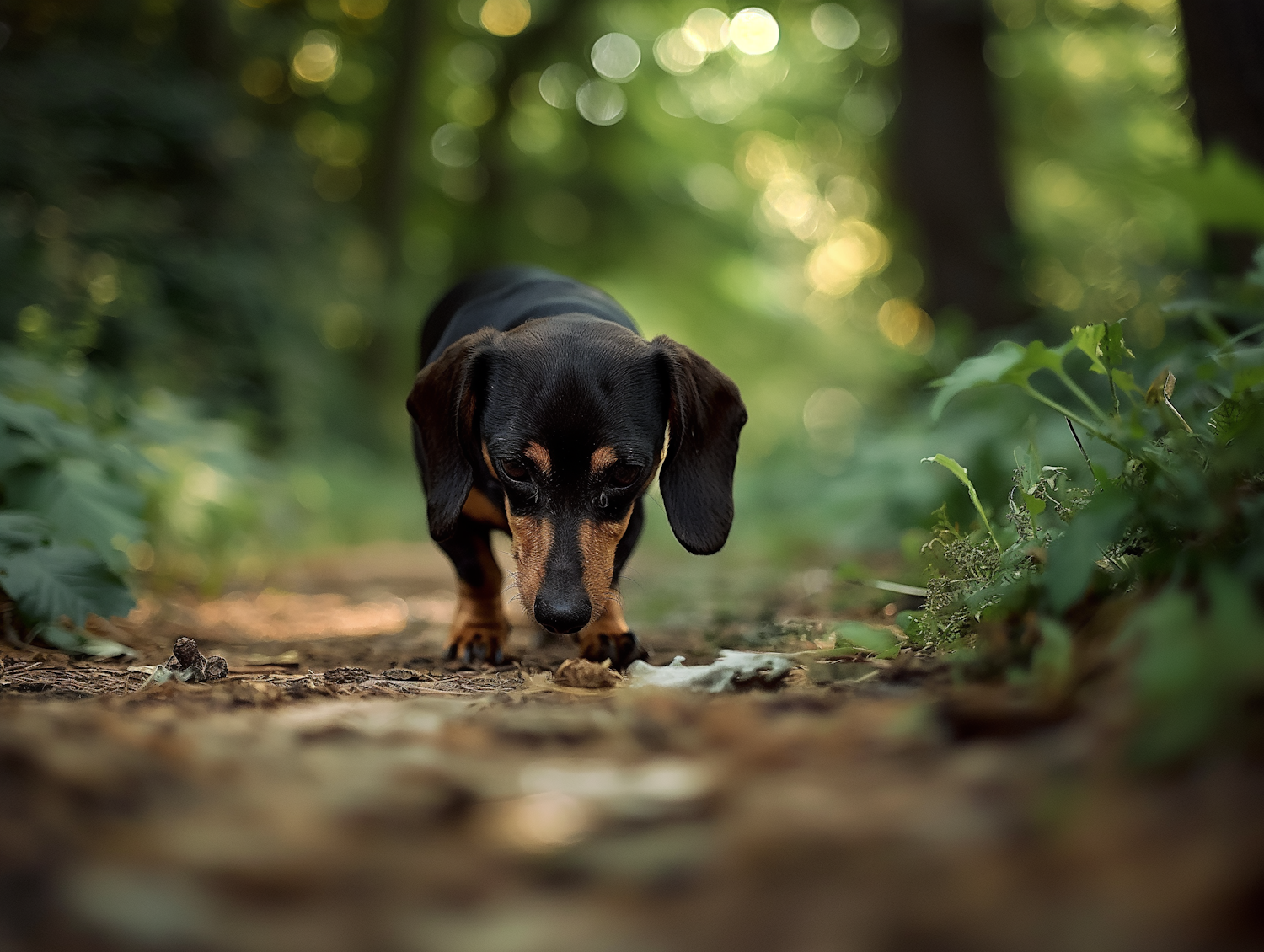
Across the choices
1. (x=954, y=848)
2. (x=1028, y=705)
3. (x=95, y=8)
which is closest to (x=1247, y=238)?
(x=1028, y=705)

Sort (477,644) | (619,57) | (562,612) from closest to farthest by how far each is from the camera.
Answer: (562,612)
(477,644)
(619,57)

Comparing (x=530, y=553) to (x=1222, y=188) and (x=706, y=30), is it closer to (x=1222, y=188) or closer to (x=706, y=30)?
(x=1222, y=188)

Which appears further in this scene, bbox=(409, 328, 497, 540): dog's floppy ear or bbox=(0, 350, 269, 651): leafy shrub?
bbox=(409, 328, 497, 540): dog's floppy ear

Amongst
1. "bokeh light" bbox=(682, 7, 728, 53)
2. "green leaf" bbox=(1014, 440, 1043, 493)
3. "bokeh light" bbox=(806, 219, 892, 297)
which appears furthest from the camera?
"bokeh light" bbox=(806, 219, 892, 297)

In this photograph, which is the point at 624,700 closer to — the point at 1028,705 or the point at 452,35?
the point at 1028,705

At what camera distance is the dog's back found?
11.0 feet

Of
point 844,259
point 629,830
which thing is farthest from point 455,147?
point 629,830

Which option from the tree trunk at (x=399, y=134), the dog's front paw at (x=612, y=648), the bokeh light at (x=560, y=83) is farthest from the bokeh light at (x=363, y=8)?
the dog's front paw at (x=612, y=648)

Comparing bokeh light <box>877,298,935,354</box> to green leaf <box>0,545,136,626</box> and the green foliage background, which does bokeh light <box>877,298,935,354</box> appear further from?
green leaf <box>0,545,136,626</box>

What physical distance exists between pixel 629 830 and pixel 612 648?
1743mm

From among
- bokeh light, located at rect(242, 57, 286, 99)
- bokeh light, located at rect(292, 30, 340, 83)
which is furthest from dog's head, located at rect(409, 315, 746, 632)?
bokeh light, located at rect(292, 30, 340, 83)

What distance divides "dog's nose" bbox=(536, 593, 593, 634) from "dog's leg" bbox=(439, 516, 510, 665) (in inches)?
23.0

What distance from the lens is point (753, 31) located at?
14055mm

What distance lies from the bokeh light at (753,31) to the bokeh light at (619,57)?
160 centimetres
